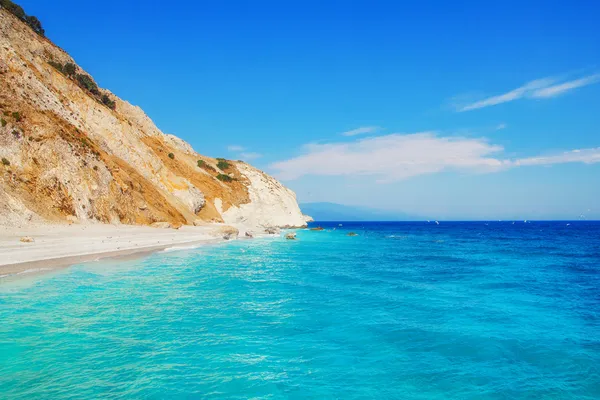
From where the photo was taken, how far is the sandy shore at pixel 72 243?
19781mm

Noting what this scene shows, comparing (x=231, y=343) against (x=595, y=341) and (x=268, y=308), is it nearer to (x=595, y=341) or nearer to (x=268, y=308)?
(x=268, y=308)

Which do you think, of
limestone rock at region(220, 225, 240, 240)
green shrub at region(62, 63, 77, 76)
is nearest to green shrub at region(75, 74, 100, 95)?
green shrub at region(62, 63, 77, 76)

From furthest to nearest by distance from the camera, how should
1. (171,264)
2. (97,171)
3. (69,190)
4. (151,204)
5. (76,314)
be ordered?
(151,204) → (97,171) → (69,190) → (171,264) → (76,314)

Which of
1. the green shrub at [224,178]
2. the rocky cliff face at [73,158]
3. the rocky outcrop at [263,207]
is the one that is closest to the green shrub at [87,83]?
the rocky cliff face at [73,158]

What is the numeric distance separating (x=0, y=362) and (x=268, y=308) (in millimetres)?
8535

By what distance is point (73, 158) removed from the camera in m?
37.3

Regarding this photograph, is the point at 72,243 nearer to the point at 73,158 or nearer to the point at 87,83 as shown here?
the point at 73,158

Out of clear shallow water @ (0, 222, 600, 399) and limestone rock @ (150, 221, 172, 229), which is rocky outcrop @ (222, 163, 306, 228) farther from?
clear shallow water @ (0, 222, 600, 399)

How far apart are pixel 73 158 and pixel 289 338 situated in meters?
35.2

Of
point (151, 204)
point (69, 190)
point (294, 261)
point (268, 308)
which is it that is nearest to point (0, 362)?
point (268, 308)

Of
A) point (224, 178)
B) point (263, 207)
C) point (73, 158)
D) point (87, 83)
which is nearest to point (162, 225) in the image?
point (73, 158)

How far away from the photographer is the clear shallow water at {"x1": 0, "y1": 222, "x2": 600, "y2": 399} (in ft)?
27.3

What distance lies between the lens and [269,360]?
9680mm

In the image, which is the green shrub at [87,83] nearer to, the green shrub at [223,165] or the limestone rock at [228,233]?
the limestone rock at [228,233]
